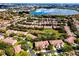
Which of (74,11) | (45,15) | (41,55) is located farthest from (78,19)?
(41,55)

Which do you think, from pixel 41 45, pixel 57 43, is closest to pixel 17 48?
pixel 41 45

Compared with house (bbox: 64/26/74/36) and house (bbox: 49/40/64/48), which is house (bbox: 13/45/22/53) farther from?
house (bbox: 64/26/74/36)

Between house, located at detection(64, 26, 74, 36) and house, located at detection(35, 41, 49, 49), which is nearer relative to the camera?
house, located at detection(35, 41, 49, 49)

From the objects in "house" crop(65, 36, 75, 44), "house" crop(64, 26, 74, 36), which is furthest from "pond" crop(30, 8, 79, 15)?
"house" crop(65, 36, 75, 44)

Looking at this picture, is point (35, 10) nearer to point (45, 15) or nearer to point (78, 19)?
point (45, 15)

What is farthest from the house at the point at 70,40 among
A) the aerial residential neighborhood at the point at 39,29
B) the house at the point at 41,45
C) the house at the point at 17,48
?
the house at the point at 17,48

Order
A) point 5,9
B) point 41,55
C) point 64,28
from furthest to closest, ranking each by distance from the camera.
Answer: point 5,9 → point 64,28 → point 41,55

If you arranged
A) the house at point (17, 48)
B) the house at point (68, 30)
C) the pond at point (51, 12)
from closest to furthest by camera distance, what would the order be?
the house at point (17, 48)
the house at point (68, 30)
the pond at point (51, 12)

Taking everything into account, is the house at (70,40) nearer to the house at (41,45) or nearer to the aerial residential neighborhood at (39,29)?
the aerial residential neighborhood at (39,29)
